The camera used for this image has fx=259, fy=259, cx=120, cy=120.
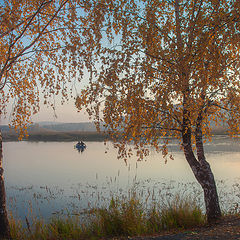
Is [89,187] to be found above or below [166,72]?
below

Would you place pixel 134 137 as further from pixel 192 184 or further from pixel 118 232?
pixel 192 184

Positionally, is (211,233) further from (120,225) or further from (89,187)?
(89,187)

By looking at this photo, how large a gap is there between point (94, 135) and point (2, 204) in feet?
275

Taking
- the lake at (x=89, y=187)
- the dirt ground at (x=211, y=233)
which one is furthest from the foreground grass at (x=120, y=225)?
the lake at (x=89, y=187)

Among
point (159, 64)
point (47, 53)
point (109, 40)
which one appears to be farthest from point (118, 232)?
point (47, 53)

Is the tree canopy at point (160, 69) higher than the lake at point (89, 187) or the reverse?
higher

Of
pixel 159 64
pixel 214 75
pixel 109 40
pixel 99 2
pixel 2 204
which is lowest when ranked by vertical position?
pixel 2 204

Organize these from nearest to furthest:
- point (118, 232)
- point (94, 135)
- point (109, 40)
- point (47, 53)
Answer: point (109, 40)
point (118, 232)
point (47, 53)
point (94, 135)

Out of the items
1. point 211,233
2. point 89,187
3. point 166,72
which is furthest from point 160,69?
point 89,187

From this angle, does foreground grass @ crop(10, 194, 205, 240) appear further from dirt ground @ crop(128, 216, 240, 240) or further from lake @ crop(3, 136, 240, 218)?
lake @ crop(3, 136, 240, 218)

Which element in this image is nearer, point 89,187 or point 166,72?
point 166,72

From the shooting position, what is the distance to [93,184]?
17.1m

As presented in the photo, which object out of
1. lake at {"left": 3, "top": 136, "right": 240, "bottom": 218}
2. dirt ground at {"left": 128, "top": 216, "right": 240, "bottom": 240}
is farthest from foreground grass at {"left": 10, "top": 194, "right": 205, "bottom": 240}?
lake at {"left": 3, "top": 136, "right": 240, "bottom": 218}

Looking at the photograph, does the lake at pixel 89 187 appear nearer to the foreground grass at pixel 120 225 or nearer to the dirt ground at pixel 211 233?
the foreground grass at pixel 120 225
